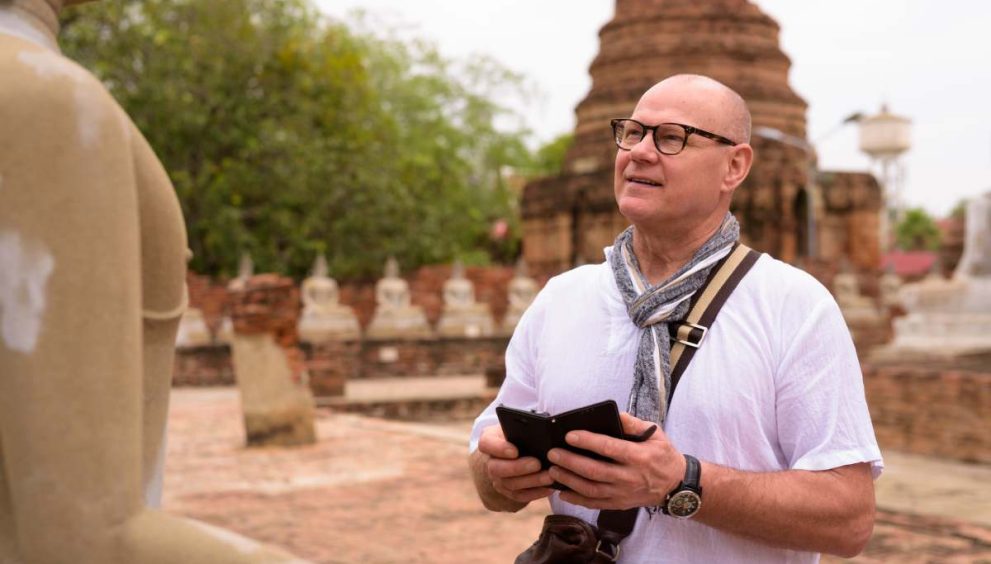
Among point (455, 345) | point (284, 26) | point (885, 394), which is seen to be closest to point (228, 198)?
point (284, 26)

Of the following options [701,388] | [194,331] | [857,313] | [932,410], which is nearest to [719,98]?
[701,388]

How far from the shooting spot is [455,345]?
17969mm

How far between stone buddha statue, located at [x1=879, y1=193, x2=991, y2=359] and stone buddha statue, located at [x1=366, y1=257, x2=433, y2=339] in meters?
8.87

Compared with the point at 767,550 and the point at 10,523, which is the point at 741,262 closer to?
the point at 767,550

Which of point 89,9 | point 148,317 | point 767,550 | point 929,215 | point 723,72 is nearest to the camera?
point 148,317

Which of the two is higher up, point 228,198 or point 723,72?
point 723,72

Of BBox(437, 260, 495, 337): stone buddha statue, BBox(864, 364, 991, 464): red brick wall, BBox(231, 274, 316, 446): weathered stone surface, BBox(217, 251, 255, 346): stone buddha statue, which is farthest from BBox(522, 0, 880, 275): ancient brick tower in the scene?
BBox(864, 364, 991, 464): red brick wall

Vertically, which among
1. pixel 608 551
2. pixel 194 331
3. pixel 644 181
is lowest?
pixel 194 331

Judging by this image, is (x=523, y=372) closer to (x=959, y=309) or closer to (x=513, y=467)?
(x=513, y=467)

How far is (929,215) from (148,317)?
70724 millimetres

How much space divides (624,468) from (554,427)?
0.12 m

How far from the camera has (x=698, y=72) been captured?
24578mm

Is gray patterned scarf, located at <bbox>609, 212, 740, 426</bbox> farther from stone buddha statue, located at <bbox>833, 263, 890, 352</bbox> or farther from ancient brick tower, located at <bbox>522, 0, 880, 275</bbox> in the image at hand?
ancient brick tower, located at <bbox>522, 0, 880, 275</bbox>

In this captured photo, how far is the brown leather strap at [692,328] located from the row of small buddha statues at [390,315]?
14694 millimetres
